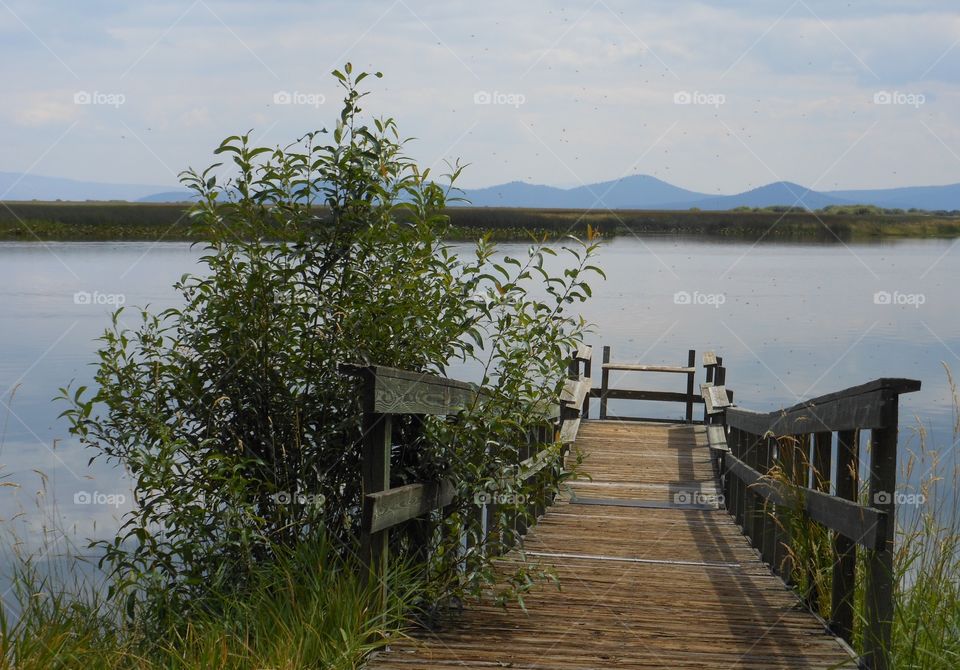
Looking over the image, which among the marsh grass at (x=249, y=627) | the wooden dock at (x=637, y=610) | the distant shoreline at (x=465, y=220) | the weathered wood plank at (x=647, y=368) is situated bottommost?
the wooden dock at (x=637, y=610)

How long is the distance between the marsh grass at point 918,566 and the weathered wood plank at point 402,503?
189cm

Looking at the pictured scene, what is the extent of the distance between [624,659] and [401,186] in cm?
254

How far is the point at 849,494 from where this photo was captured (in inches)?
198

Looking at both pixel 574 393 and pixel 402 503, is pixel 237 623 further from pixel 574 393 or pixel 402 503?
pixel 574 393

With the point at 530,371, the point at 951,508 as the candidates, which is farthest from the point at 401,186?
the point at 951,508

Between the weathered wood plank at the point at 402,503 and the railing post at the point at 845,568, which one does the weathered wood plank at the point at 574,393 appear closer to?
the weathered wood plank at the point at 402,503

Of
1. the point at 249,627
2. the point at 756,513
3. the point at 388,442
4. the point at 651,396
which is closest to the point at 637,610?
the point at 388,442

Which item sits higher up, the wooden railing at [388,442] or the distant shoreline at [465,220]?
the distant shoreline at [465,220]

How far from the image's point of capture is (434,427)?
16.6 feet

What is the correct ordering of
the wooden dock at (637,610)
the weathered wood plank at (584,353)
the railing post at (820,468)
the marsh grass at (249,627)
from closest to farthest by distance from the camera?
the marsh grass at (249,627) < the wooden dock at (637,610) < the railing post at (820,468) < the weathered wood plank at (584,353)

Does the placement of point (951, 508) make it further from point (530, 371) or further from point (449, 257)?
point (449, 257)

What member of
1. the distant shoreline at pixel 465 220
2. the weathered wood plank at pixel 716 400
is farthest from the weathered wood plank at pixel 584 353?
the distant shoreline at pixel 465 220

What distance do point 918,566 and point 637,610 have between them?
1488mm

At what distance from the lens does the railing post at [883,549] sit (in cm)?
410
